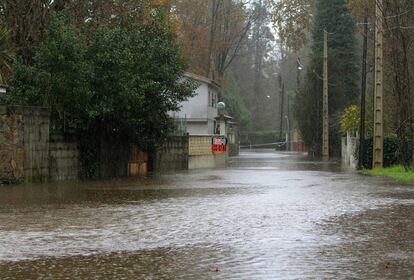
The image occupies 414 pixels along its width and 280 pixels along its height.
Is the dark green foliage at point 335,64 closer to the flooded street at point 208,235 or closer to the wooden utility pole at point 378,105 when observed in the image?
the wooden utility pole at point 378,105

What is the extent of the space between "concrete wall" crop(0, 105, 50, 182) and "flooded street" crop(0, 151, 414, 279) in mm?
3868

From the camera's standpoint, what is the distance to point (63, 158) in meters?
27.0

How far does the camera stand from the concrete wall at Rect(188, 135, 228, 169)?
41156 mm

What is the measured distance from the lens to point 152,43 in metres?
30.4

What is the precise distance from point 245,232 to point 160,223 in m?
1.86

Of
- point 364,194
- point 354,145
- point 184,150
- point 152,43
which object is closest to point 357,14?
point 354,145

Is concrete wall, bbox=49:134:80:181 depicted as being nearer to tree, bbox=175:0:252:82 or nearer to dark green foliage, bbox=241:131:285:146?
tree, bbox=175:0:252:82

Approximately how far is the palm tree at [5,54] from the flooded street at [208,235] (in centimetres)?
699

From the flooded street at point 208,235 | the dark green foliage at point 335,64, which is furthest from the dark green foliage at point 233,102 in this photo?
the flooded street at point 208,235

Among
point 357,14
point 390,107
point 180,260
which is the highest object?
point 357,14

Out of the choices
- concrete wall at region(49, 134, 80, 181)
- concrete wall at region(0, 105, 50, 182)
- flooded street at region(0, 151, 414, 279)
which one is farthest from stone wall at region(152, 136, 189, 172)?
flooded street at region(0, 151, 414, 279)

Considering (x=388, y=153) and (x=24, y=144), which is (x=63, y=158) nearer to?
(x=24, y=144)

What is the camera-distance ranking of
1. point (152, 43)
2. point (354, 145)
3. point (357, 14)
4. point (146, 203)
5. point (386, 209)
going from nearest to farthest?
point (386, 209) → point (146, 203) → point (152, 43) → point (354, 145) → point (357, 14)

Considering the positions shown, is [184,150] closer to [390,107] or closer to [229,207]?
[390,107]
